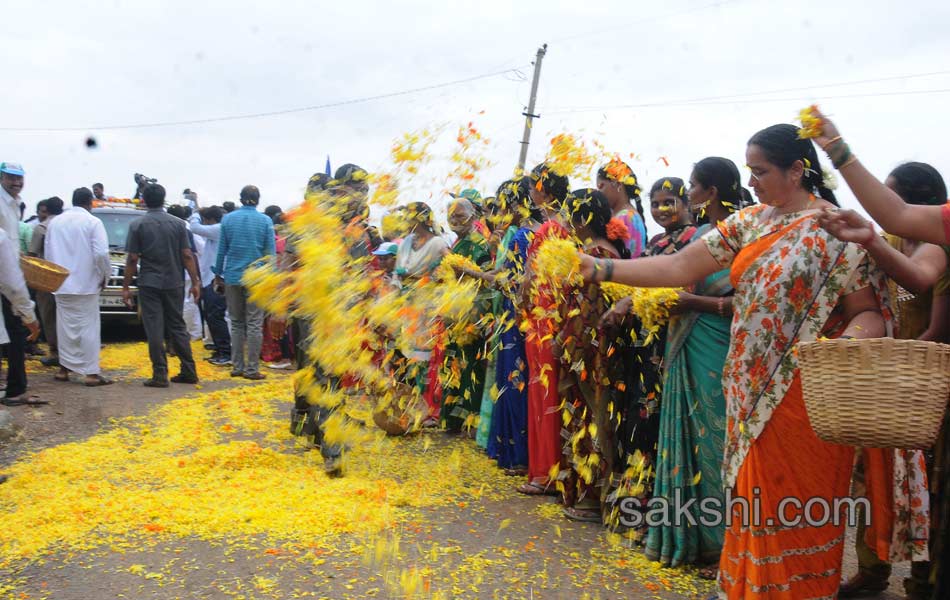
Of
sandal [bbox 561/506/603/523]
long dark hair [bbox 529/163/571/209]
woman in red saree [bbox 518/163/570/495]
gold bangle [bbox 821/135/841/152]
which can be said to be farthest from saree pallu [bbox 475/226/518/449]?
gold bangle [bbox 821/135/841/152]

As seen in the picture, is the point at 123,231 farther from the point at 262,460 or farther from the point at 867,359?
the point at 867,359

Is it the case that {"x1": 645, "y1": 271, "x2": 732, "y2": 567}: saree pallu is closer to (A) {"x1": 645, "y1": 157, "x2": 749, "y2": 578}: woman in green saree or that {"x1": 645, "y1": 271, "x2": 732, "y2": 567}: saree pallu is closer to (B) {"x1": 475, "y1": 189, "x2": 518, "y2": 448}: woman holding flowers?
(A) {"x1": 645, "y1": 157, "x2": 749, "y2": 578}: woman in green saree

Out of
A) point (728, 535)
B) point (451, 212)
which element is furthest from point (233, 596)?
point (451, 212)

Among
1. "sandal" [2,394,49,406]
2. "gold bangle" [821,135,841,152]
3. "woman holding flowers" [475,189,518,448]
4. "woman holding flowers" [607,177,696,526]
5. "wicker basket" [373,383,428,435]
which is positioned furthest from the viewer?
"sandal" [2,394,49,406]

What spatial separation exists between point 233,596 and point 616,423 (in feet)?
8.29

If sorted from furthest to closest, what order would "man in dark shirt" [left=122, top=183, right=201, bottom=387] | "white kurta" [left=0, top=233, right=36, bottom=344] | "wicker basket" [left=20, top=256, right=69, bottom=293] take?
"man in dark shirt" [left=122, top=183, right=201, bottom=387] < "wicker basket" [left=20, top=256, right=69, bottom=293] < "white kurta" [left=0, top=233, right=36, bottom=344]

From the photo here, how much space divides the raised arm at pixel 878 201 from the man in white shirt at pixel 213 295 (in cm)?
1009

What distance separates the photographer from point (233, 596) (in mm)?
3879

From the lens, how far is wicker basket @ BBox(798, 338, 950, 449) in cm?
266

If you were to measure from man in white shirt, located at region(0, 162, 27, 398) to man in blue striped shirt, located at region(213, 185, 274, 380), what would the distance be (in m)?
2.48

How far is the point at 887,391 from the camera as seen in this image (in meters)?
2.67

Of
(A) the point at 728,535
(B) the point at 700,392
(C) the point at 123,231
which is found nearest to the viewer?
(A) the point at 728,535

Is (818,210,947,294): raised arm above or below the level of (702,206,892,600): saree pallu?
above

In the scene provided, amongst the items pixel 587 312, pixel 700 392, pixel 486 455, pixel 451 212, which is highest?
pixel 451 212
